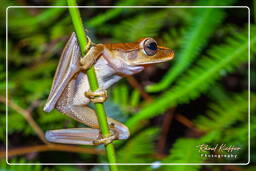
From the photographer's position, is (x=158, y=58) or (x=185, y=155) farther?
(x=185, y=155)

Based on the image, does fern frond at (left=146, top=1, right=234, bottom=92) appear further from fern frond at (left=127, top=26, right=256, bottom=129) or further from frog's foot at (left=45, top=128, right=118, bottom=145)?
frog's foot at (left=45, top=128, right=118, bottom=145)

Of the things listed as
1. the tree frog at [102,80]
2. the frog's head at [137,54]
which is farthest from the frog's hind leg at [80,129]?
the frog's head at [137,54]

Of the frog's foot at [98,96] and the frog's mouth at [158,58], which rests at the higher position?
the frog's mouth at [158,58]

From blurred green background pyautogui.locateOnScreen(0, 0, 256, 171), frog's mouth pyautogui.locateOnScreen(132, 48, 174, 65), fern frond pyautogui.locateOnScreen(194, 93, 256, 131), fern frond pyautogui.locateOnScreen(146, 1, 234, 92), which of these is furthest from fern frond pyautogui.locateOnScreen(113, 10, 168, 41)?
frog's mouth pyautogui.locateOnScreen(132, 48, 174, 65)

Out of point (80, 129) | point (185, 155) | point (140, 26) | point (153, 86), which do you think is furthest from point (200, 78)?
point (80, 129)

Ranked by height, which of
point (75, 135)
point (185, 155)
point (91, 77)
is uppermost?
point (91, 77)

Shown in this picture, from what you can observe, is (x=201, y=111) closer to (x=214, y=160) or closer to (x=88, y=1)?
(x=214, y=160)

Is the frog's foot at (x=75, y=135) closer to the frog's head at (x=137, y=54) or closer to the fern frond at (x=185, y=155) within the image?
the frog's head at (x=137, y=54)

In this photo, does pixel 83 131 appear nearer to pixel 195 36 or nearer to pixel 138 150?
pixel 138 150
